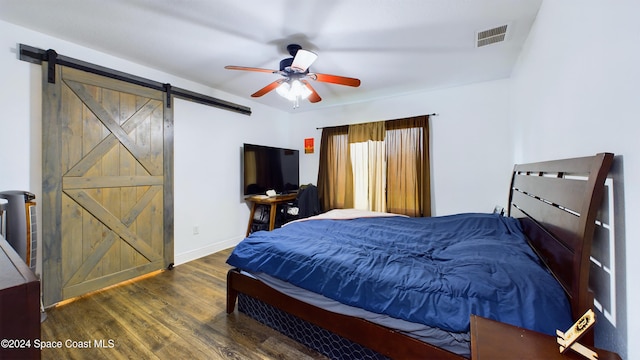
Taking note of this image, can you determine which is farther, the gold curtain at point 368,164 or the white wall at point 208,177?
the gold curtain at point 368,164

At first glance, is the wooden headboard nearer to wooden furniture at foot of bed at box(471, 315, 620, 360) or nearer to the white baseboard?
A: wooden furniture at foot of bed at box(471, 315, 620, 360)

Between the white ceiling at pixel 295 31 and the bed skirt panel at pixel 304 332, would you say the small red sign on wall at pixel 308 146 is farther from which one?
the bed skirt panel at pixel 304 332

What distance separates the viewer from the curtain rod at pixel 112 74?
2.11 metres

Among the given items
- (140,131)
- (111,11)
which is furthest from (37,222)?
(111,11)

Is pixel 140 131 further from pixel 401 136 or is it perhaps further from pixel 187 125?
pixel 401 136

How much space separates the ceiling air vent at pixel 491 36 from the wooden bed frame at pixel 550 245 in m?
1.18

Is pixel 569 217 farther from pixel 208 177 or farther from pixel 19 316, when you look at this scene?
pixel 208 177

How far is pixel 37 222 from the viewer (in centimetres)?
214

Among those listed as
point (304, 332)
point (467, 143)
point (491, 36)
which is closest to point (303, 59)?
point (491, 36)

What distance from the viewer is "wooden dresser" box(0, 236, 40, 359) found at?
1.74 ft

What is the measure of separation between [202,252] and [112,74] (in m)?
2.35

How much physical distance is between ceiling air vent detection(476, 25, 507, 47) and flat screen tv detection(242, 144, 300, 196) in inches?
123

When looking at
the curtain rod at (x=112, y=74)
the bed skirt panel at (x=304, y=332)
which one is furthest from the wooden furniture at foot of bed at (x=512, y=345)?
the curtain rod at (x=112, y=74)

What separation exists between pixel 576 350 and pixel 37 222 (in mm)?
3585
